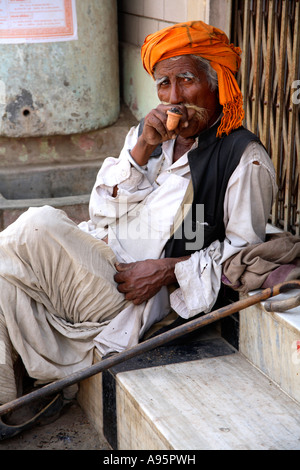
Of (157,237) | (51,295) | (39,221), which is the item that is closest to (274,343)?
(157,237)

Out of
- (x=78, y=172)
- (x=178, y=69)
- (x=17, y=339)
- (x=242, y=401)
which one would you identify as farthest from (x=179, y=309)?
(x=78, y=172)

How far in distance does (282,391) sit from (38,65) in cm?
379

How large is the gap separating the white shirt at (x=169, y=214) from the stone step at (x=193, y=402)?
227 mm

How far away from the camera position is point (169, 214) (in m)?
2.99

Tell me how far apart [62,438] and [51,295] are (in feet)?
2.12

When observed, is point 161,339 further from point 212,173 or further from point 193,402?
point 212,173

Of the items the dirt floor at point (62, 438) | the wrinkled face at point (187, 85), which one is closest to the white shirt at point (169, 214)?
the wrinkled face at point (187, 85)

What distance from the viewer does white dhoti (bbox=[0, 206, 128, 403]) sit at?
2.78m

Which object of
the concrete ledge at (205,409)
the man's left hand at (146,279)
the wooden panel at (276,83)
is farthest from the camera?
the wooden panel at (276,83)

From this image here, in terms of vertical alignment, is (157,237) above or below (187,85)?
below

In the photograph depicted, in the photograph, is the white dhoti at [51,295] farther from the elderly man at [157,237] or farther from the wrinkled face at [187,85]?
the wrinkled face at [187,85]

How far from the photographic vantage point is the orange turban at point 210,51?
276cm

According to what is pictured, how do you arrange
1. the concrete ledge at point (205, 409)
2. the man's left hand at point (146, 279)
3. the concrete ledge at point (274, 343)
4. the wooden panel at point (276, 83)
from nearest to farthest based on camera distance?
the concrete ledge at point (205, 409) < the concrete ledge at point (274, 343) < the man's left hand at point (146, 279) < the wooden panel at point (276, 83)
